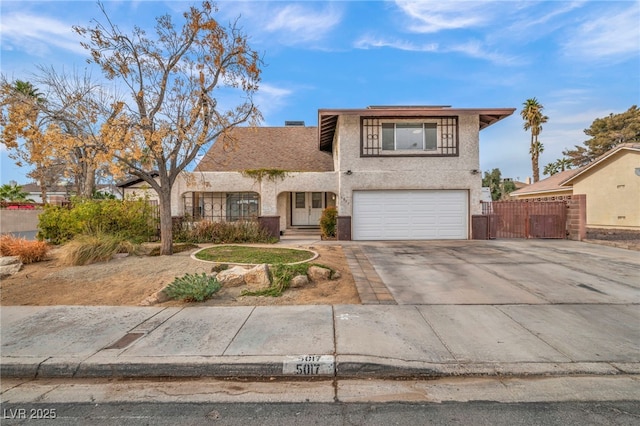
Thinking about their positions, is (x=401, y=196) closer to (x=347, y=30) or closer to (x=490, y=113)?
(x=490, y=113)

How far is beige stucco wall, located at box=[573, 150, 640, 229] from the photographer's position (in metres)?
18.8

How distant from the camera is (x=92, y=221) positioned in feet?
38.1

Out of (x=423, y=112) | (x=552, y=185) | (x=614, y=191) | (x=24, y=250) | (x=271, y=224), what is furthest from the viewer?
(x=552, y=185)

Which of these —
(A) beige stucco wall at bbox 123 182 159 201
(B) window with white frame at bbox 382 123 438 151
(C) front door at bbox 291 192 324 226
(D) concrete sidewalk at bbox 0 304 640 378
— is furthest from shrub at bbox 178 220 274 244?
(D) concrete sidewalk at bbox 0 304 640 378

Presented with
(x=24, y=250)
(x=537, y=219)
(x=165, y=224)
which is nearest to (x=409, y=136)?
(x=537, y=219)

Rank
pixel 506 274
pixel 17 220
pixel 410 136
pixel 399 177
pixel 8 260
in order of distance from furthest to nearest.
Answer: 1. pixel 17 220
2. pixel 410 136
3. pixel 399 177
4. pixel 8 260
5. pixel 506 274

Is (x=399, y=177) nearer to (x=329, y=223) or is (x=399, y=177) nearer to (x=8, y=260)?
(x=329, y=223)

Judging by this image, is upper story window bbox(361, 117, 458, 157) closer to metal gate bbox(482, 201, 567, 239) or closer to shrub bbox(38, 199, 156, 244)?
metal gate bbox(482, 201, 567, 239)

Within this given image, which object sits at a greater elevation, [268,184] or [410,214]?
[268,184]

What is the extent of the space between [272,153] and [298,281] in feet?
46.9

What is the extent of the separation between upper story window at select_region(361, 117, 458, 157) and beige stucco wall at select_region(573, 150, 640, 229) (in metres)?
13.0

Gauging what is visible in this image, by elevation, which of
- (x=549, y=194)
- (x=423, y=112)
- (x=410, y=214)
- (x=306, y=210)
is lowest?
(x=410, y=214)

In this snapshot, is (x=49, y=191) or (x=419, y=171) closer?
(x=419, y=171)

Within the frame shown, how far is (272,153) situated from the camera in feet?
65.2
